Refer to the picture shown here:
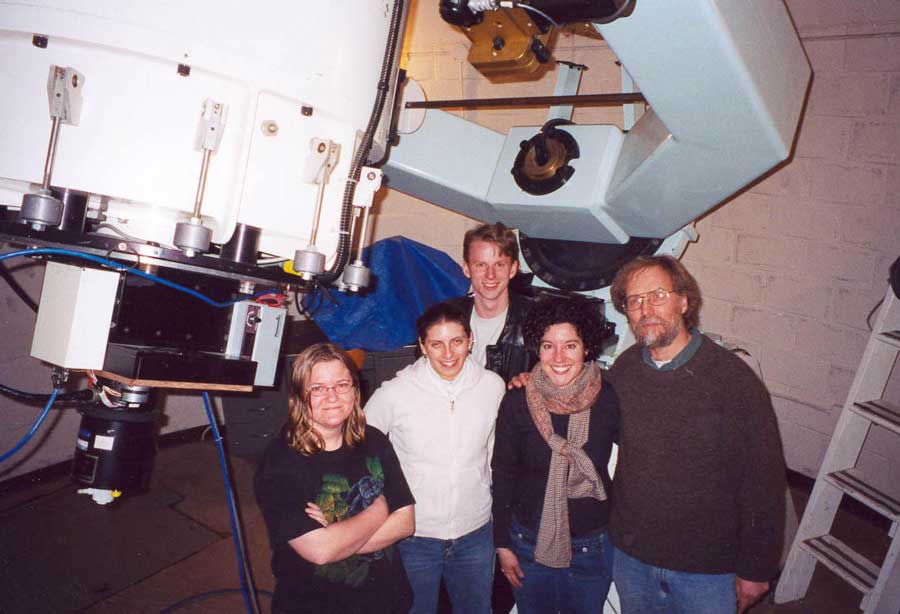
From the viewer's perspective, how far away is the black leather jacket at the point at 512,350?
5.61 feet

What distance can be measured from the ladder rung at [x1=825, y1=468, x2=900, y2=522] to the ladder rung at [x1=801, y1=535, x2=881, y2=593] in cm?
19

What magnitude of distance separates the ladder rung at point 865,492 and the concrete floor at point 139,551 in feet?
1.36

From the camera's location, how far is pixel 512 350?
172cm

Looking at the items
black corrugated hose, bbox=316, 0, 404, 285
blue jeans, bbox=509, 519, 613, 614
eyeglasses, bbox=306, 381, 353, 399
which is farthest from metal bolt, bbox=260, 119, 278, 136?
blue jeans, bbox=509, 519, 613, 614

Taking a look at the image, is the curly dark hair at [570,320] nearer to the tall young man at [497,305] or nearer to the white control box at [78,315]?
the tall young man at [497,305]

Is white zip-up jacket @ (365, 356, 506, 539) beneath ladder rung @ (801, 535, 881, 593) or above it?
above

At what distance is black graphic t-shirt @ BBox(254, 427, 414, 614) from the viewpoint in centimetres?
113

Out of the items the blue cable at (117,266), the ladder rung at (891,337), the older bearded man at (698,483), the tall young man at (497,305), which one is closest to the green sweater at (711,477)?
the older bearded man at (698,483)

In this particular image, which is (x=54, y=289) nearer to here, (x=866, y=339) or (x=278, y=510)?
(x=278, y=510)

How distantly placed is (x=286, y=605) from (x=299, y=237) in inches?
31.8

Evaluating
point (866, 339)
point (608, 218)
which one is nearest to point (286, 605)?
point (608, 218)

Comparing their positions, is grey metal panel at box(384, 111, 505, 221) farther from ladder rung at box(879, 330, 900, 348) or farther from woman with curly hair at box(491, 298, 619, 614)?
ladder rung at box(879, 330, 900, 348)

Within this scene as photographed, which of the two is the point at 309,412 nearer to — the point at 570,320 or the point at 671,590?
the point at 570,320

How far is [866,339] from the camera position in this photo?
89.7 inches
